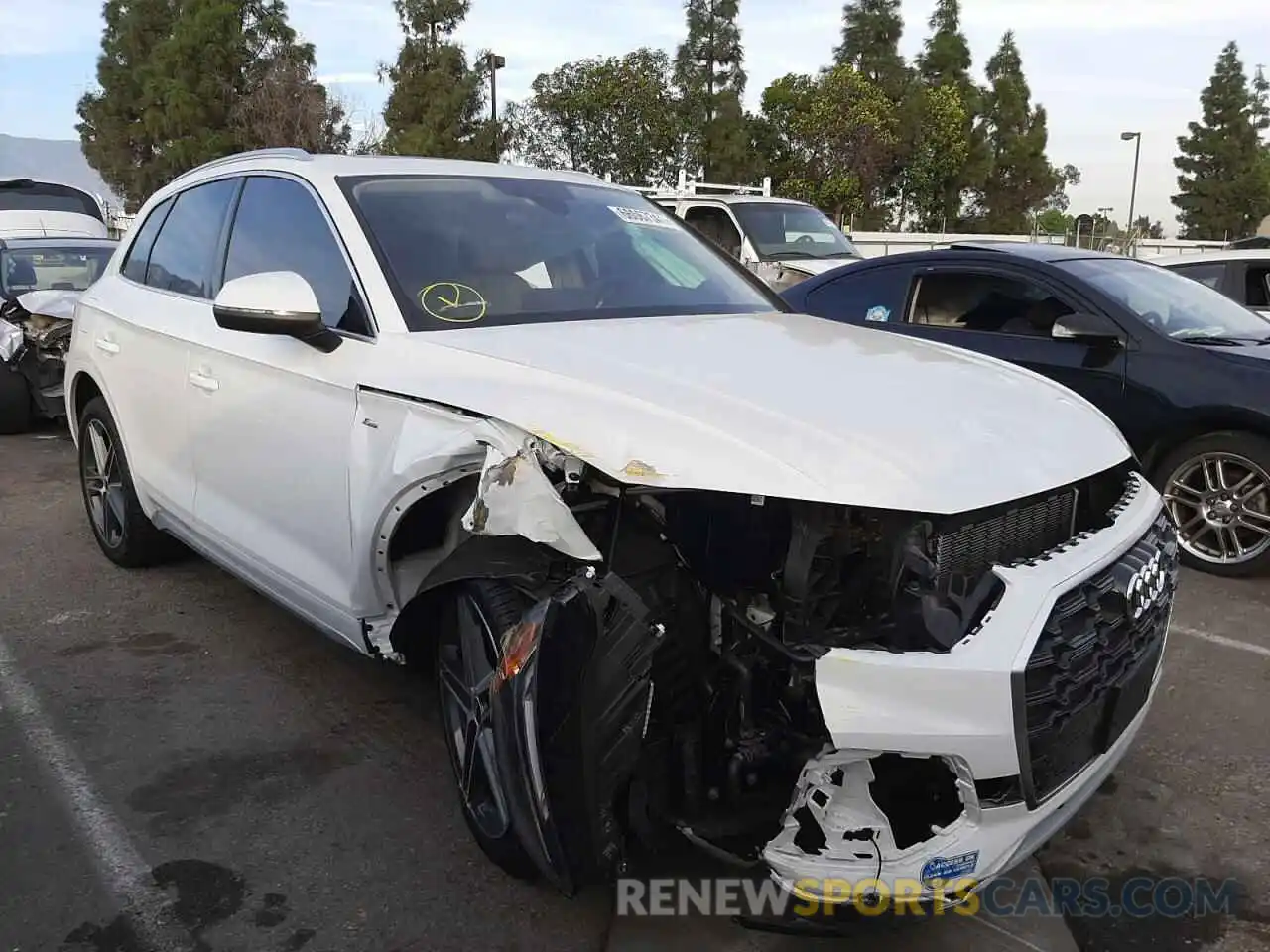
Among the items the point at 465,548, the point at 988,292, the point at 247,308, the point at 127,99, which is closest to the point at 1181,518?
the point at 988,292

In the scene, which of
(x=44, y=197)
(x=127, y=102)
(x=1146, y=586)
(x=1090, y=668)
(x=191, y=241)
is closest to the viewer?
(x=1090, y=668)

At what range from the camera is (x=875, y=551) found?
7.43ft

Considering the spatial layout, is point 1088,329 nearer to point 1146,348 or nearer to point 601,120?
point 1146,348

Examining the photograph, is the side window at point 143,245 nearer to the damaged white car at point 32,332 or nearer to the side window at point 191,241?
the side window at point 191,241

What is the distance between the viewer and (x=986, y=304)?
19.6 ft

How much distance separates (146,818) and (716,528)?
190cm

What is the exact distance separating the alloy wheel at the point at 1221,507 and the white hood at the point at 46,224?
11.6 m

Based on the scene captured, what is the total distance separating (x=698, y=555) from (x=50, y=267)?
361 inches

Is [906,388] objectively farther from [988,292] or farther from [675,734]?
[988,292]

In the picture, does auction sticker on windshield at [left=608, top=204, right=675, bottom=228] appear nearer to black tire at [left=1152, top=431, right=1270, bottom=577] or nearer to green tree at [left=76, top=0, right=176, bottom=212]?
black tire at [left=1152, top=431, right=1270, bottom=577]

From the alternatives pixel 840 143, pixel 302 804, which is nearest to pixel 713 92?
pixel 840 143

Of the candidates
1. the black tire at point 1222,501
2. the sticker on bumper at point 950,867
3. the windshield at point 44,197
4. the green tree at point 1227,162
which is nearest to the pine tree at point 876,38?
the green tree at point 1227,162

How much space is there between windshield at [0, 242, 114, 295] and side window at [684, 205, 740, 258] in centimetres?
567

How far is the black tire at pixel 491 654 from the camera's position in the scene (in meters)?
2.52
